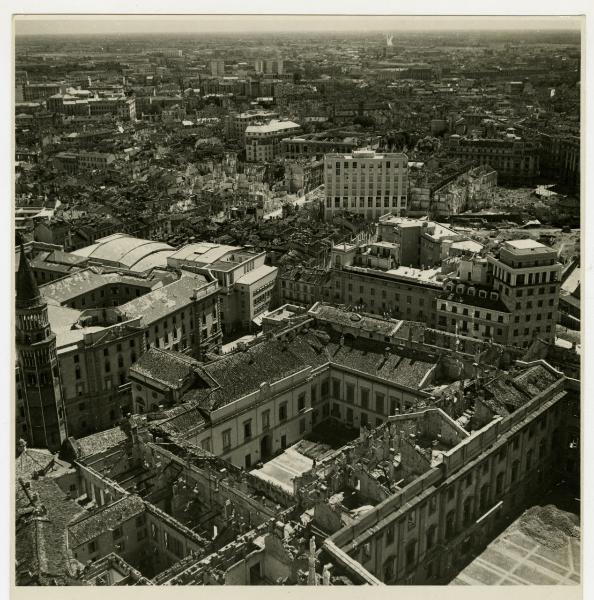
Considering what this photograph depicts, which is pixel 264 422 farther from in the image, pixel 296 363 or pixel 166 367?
pixel 166 367

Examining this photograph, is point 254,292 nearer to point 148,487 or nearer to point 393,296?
point 393,296

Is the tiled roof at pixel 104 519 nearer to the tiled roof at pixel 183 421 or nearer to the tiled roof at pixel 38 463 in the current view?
the tiled roof at pixel 38 463

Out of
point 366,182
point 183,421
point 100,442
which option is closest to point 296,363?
point 183,421

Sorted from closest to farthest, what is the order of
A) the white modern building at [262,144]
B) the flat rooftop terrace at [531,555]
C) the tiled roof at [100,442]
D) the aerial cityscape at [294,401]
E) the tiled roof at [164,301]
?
the aerial cityscape at [294,401], the flat rooftop terrace at [531,555], the tiled roof at [100,442], the tiled roof at [164,301], the white modern building at [262,144]

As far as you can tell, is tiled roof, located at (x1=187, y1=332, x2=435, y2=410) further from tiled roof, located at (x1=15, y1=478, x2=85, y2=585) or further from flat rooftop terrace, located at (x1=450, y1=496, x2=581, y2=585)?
flat rooftop terrace, located at (x1=450, y1=496, x2=581, y2=585)

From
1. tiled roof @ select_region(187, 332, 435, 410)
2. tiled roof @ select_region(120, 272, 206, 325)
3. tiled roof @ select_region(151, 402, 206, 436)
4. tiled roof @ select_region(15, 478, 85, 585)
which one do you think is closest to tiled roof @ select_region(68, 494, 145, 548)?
tiled roof @ select_region(15, 478, 85, 585)

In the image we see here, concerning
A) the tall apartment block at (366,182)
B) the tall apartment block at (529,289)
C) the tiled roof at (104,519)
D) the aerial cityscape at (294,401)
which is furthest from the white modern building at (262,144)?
the tiled roof at (104,519)
